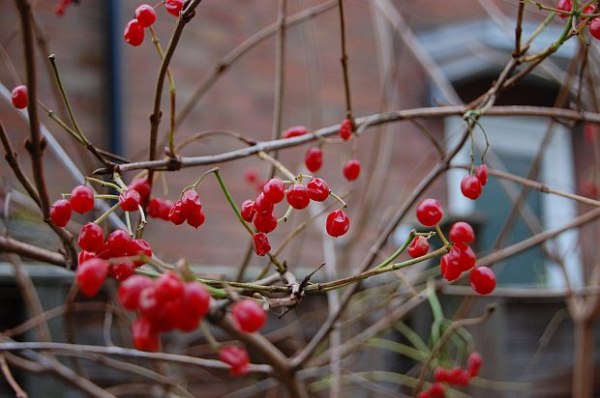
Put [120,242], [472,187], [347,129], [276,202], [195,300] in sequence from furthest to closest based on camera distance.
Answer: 1. [347,129]
2. [472,187]
3. [276,202]
4. [120,242]
5. [195,300]

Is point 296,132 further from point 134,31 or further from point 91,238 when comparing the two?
point 91,238

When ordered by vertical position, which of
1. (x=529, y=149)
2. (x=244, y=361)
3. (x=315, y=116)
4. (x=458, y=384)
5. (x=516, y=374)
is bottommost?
(x=244, y=361)

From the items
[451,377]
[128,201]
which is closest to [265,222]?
[128,201]

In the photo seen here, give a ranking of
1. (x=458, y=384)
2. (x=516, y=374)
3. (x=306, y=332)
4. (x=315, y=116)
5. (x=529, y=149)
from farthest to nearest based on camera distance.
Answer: (x=529, y=149), (x=516, y=374), (x=306, y=332), (x=315, y=116), (x=458, y=384)

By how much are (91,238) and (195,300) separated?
22 centimetres

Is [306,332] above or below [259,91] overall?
below

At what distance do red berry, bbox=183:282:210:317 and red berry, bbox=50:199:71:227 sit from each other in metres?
0.26

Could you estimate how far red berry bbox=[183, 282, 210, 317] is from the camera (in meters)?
0.44

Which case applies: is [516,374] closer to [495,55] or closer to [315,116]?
[315,116]

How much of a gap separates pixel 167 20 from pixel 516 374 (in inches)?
73.0

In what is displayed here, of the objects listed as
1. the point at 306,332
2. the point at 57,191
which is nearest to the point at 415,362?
the point at 306,332

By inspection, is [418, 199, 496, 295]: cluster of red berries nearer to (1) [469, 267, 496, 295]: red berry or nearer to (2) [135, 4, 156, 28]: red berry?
(1) [469, 267, 496, 295]: red berry

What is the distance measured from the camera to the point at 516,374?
2.06 m

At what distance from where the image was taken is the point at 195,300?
0.44 metres
